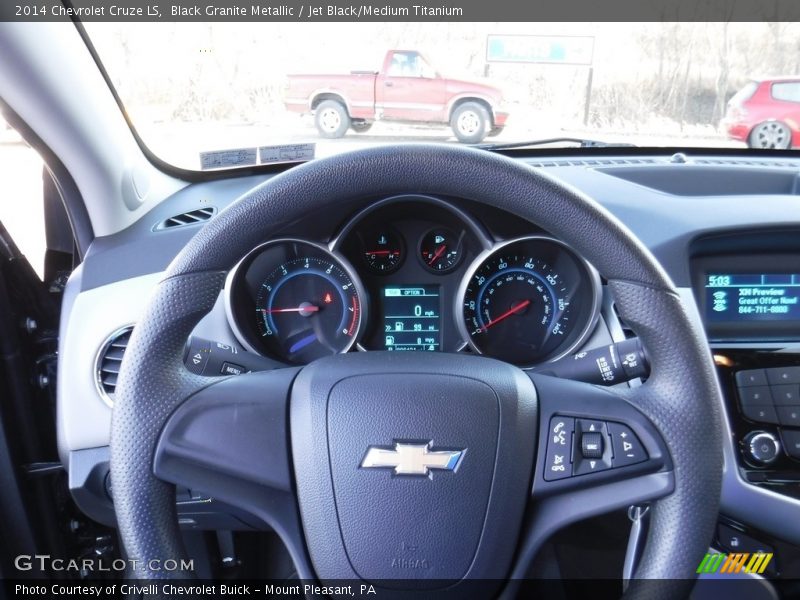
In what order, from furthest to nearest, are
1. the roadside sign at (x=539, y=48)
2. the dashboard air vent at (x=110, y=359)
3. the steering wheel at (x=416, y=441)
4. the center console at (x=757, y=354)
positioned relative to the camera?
the roadside sign at (x=539, y=48)
the dashboard air vent at (x=110, y=359)
the center console at (x=757, y=354)
the steering wheel at (x=416, y=441)

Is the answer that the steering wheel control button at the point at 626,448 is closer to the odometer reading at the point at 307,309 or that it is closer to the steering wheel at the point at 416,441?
the steering wheel at the point at 416,441

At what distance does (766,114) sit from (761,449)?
1186 millimetres

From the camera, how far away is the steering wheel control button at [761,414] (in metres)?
2.05

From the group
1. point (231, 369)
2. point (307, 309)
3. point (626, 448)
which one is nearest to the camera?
point (626, 448)

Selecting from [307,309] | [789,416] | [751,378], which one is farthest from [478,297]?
[789,416]

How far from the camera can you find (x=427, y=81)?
7.53 feet

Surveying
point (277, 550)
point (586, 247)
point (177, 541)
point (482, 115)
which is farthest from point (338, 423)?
point (482, 115)

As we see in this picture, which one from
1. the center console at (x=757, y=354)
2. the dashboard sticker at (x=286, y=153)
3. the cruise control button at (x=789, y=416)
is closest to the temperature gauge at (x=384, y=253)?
the dashboard sticker at (x=286, y=153)

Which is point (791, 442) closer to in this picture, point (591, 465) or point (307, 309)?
point (591, 465)

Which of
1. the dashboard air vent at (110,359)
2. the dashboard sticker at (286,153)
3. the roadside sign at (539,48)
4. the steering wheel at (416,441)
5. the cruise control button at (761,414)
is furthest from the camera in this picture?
the dashboard sticker at (286,153)

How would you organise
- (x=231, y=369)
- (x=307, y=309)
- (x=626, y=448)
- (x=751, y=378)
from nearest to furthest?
(x=626, y=448) < (x=231, y=369) < (x=751, y=378) < (x=307, y=309)

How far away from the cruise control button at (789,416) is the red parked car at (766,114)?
100 centimetres

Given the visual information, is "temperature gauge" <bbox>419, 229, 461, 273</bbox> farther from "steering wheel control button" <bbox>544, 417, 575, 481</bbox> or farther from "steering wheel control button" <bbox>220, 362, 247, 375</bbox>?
"steering wheel control button" <bbox>544, 417, 575, 481</bbox>
